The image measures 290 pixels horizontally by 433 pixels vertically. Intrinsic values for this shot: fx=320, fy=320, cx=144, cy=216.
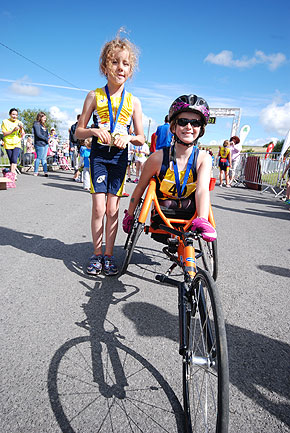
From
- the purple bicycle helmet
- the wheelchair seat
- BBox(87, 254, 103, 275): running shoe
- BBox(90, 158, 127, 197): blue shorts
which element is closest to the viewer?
the purple bicycle helmet

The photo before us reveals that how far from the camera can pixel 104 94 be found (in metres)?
3.02

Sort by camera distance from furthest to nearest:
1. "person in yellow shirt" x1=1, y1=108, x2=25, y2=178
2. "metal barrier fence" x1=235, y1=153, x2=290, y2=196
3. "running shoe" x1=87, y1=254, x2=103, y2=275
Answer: "metal barrier fence" x1=235, y1=153, x2=290, y2=196 → "person in yellow shirt" x1=1, y1=108, x2=25, y2=178 → "running shoe" x1=87, y1=254, x2=103, y2=275

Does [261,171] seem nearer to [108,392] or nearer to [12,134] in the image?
[12,134]

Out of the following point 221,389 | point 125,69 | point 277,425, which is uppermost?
point 125,69

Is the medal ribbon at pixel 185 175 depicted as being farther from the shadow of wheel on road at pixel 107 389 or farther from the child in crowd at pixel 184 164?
the shadow of wheel on road at pixel 107 389

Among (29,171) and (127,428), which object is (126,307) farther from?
(29,171)

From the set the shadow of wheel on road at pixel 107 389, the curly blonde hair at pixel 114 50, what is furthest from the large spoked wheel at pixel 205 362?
the curly blonde hair at pixel 114 50

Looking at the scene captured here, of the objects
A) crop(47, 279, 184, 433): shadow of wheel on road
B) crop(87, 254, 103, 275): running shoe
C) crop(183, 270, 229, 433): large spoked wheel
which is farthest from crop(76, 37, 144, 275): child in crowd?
crop(183, 270, 229, 433): large spoked wheel

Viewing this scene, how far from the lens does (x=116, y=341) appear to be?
2.21m

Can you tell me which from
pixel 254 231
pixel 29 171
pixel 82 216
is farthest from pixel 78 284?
pixel 29 171

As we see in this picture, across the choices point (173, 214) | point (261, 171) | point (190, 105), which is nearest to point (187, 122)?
point (190, 105)

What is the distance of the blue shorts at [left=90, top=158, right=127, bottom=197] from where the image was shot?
123 inches

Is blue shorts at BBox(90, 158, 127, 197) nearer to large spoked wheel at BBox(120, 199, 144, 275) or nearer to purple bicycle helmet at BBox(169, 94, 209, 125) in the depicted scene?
large spoked wheel at BBox(120, 199, 144, 275)

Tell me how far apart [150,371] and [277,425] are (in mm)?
722
